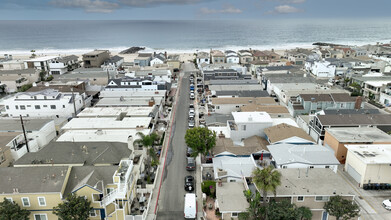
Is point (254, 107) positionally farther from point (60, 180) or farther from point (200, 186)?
point (60, 180)

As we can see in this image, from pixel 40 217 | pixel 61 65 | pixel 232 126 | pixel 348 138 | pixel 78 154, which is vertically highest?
pixel 61 65

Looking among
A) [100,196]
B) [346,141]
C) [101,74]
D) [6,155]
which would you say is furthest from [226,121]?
[101,74]

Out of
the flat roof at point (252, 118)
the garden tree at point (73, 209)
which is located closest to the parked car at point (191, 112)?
the flat roof at point (252, 118)

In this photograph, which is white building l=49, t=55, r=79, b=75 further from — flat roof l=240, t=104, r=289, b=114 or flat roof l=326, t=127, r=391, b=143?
flat roof l=326, t=127, r=391, b=143

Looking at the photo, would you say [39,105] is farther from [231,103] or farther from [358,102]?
[358,102]

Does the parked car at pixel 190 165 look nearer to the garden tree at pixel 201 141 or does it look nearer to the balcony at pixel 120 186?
the garden tree at pixel 201 141

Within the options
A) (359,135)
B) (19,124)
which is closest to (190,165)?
(359,135)
